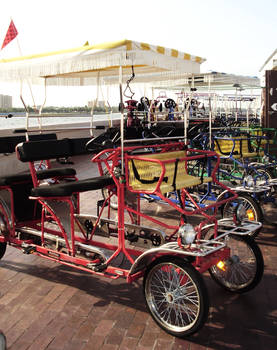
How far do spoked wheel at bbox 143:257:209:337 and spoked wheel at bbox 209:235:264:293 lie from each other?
1.91 ft

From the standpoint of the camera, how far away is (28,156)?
4059 millimetres

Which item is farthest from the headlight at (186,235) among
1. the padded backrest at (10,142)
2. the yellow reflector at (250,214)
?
the padded backrest at (10,142)

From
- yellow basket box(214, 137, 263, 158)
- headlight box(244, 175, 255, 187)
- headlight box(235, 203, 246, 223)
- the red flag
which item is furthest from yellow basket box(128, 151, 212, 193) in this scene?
the red flag

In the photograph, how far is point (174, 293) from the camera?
3084 millimetres

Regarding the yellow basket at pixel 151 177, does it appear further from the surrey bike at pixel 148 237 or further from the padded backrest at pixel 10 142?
the padded backrest at pixel 10 142

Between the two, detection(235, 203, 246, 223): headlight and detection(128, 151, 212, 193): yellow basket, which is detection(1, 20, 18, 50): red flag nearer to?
detection(128, 151, 212, 193): yellow basket

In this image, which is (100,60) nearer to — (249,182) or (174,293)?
(174,293)

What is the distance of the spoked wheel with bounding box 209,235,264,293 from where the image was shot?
11.4 feet

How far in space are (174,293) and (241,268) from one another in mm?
977

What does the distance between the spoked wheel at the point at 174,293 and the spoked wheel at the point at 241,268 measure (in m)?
0.58

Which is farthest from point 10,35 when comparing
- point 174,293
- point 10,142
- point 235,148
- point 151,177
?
point 174,293

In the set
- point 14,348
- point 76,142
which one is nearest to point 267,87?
point 76,142

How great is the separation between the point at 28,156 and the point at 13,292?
1440 millimetres

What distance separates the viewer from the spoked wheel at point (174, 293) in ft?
9.52
